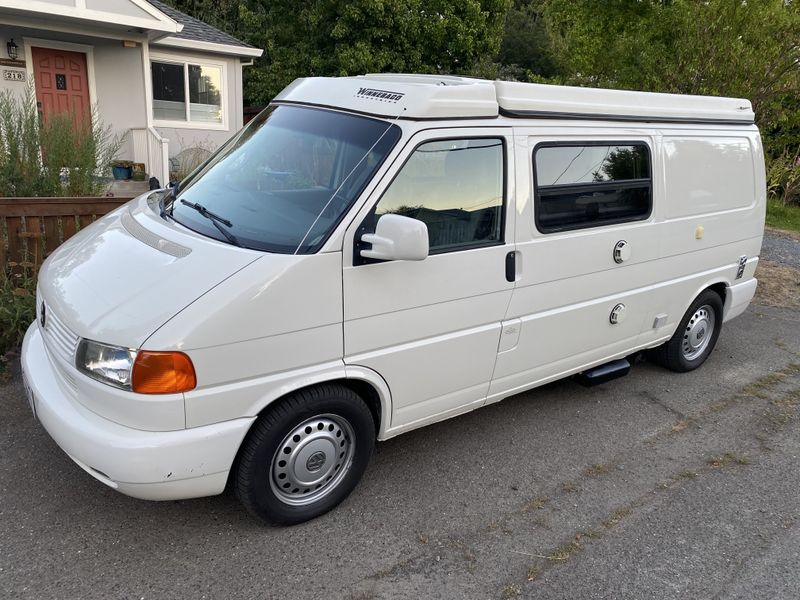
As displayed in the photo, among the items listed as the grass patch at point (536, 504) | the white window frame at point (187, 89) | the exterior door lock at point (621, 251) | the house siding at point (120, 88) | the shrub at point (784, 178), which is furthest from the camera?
the shrub at point (784, 178)

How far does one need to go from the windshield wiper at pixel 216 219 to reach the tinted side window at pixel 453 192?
0.71 metres

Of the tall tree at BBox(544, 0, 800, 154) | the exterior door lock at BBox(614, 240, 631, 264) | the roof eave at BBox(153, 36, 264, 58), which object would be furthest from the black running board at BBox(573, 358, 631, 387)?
the roof eave at BBox(153, 36, 264, 58)

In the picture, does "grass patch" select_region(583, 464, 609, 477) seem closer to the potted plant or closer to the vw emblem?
the vw emblem

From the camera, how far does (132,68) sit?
13273 mm

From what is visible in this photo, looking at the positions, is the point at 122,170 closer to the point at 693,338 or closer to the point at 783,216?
the point at 693,338

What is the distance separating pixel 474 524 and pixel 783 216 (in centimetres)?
1472

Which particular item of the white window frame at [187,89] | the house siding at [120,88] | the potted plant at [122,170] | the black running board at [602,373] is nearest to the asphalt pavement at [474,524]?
the black running board at [602,373]

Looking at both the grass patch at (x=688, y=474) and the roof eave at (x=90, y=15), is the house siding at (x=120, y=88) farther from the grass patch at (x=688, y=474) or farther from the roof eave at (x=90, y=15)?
the grass patch at (x=688, y=474)

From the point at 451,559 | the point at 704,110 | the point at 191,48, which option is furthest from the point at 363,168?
the point at 191,48

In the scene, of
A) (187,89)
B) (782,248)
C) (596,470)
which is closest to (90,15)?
(187,89)

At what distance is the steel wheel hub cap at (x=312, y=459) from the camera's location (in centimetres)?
319

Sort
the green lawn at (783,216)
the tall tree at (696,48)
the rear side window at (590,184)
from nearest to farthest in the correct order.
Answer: the rear side window at (590,184), the tall tree at (696,48), the green lawn at (783,216)

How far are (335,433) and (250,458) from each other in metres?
0.48

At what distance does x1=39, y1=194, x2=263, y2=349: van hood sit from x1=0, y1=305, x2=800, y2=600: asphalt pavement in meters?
1.05
